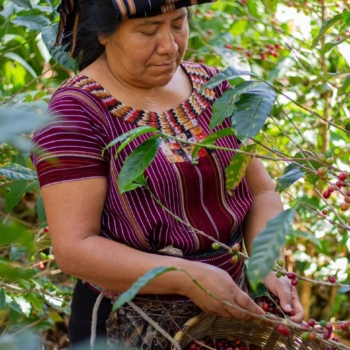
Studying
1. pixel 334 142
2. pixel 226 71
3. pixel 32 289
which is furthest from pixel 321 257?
pixel 226 71

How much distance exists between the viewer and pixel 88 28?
75.6 inches

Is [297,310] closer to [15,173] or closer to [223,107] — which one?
[223,107]

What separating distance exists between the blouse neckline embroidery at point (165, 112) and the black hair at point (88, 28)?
13 centimetres

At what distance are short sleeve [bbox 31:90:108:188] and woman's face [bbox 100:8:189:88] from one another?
0.18 metres

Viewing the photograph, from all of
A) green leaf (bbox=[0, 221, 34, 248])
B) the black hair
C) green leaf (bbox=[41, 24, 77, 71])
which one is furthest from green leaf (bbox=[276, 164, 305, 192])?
green leaf (bbox=[41, 24, 77, 71])

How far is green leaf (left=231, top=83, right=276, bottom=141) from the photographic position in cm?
138

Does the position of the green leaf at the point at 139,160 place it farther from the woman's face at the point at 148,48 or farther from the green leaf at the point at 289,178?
the woman's face at the point at 148,48

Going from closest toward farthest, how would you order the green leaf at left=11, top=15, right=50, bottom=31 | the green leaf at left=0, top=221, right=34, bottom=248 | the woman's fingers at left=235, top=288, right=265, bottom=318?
the green leaf at left=0, top=221, right=34, bottom=248 < the woman's fingers at left=235, top=288, right=265, bottom=318 < the green leaf at left=11, top=15, right=50, bottom=31

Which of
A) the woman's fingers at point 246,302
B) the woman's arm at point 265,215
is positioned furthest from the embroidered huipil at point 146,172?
the woman's fingers at point 246,302

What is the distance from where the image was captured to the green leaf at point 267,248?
3.27ft

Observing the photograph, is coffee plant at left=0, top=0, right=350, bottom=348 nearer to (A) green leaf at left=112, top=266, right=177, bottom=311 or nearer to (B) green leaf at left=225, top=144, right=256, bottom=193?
(B) green leaf at left=225, top=144, right=256, bottom=193

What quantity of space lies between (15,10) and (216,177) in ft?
3.35

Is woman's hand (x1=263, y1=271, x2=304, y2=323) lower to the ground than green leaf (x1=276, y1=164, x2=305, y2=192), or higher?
lower

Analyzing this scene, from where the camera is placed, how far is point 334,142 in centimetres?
320
